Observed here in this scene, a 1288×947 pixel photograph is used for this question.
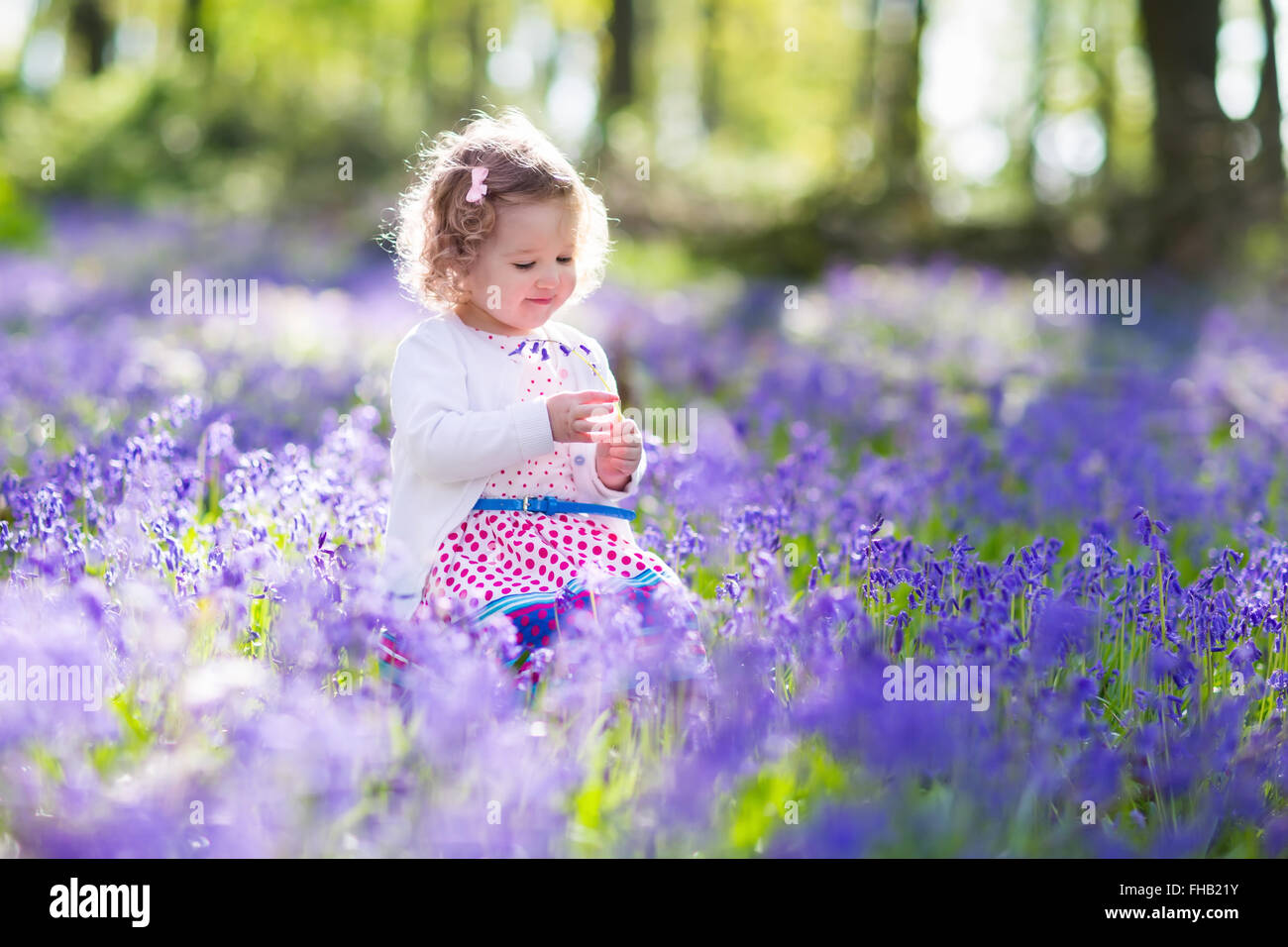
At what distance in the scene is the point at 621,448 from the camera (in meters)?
3.34

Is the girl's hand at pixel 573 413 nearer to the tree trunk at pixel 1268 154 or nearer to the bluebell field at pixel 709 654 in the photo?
the bluebell field at pixel 709 654

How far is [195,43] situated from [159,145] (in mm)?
14425

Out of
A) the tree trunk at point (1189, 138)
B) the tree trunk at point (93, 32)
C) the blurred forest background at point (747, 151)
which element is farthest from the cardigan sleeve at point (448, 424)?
the tree trunk at point (93, 32)

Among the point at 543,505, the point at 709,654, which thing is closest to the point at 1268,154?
the point at 543,505

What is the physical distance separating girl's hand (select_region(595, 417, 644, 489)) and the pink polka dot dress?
0.34 feet

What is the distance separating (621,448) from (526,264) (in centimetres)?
56

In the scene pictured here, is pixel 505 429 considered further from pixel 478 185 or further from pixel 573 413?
pixel 478 185

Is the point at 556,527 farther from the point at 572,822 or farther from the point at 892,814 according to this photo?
the point at 892,814

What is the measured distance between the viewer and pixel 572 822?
235 centimetres

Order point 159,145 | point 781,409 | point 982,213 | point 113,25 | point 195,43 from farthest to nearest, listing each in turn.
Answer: point 113,25
point 159,145
point 982,213
point 195,43
point 781,409

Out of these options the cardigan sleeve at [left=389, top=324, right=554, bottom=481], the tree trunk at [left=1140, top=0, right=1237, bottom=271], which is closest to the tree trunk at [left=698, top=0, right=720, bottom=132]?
the tree trunk at [left=1140, top=0, right=1237, bottom=271]

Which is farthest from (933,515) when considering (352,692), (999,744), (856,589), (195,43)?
(195,43)

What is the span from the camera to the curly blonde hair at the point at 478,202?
3.38 m

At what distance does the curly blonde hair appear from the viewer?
11.1 ft
